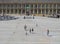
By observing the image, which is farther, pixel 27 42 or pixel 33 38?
pixel 33 38

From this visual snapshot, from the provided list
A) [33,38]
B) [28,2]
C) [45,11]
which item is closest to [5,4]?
[28,2]

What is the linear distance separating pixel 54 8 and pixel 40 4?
8.14 meters

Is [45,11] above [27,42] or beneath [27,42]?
beneath

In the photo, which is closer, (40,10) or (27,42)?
(27,42)

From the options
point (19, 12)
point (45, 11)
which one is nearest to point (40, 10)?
point (45, 11)

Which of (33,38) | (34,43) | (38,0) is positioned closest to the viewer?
(34,43)

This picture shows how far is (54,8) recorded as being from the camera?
148 meters

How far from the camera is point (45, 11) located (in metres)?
147

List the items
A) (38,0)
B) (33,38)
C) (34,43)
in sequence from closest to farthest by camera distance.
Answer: (34,43) → (33,38) → (38,0)

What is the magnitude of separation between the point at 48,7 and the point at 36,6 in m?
6.67

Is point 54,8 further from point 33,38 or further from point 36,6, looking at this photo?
point 33,38

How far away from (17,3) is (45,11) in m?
16.5

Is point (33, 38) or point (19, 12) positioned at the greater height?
point (33, 38)

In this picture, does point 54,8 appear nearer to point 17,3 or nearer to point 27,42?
point 17,3
